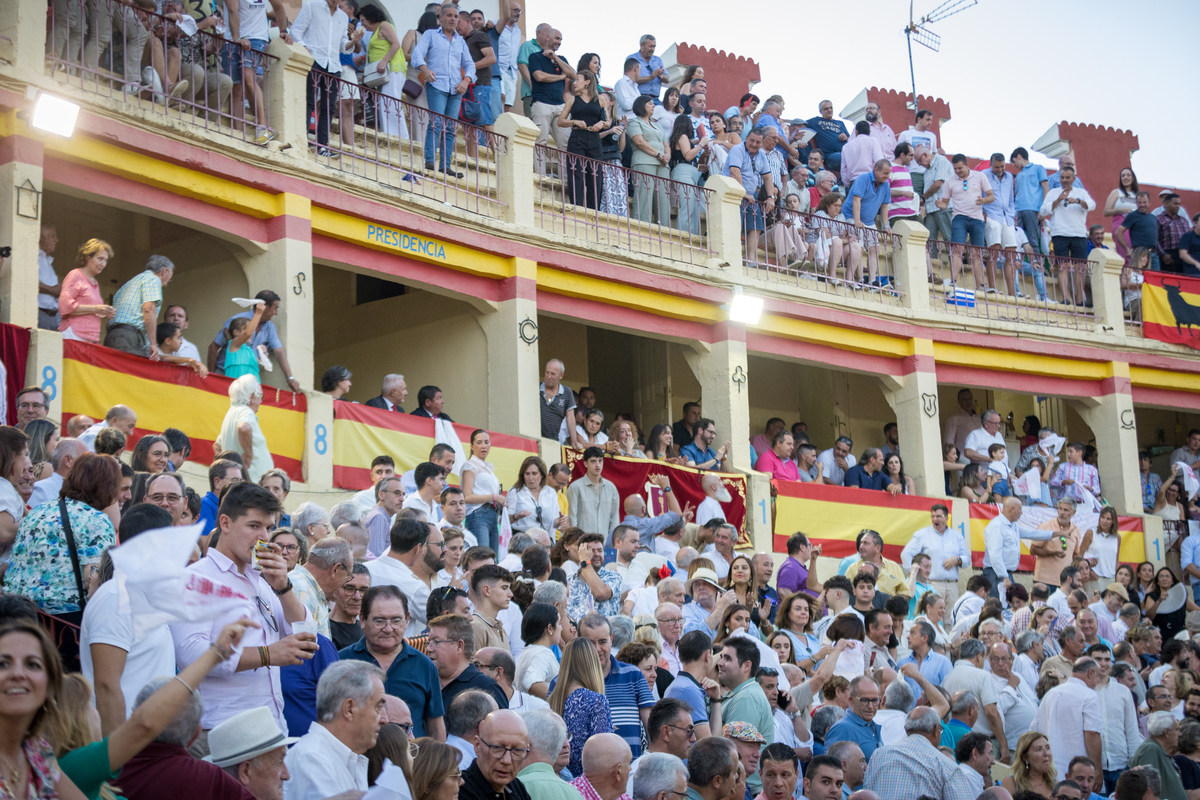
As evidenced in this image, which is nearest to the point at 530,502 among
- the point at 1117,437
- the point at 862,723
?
the point at 862,723

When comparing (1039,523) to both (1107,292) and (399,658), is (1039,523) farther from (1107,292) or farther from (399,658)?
(399,658)

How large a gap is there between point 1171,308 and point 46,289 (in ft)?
50.6

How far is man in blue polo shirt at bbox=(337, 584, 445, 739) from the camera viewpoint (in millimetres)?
5277

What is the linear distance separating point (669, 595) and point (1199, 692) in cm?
455

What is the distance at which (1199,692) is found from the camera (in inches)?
400

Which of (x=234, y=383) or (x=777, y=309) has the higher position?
(x=777, y=309)

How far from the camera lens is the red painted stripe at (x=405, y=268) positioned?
43.3 ft

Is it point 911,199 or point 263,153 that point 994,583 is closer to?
point 911,199

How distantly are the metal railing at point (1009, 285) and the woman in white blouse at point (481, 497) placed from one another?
901cm

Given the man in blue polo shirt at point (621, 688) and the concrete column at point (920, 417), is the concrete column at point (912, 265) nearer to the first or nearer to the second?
the concrete column at point (920, 417)

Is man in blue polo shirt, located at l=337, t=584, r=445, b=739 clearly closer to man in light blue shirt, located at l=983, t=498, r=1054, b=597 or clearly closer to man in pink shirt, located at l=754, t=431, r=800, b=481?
man in pink shirt, located at l=754, t=431, r=800, b=481

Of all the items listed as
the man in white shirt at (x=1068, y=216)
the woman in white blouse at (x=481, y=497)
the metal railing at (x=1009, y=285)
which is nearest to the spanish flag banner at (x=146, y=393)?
the woman in white blouse at (x=481, y=497)

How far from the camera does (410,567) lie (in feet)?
22.3

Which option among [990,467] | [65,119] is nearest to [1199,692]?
[990,467]
